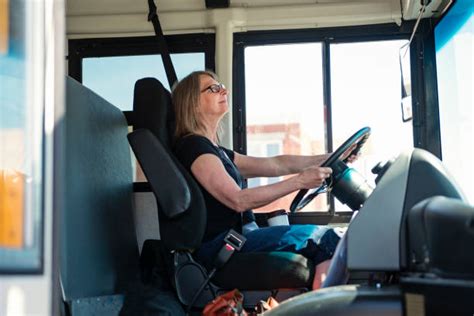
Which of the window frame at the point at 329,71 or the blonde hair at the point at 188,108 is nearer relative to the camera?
the blonde hair at the point at 188,108

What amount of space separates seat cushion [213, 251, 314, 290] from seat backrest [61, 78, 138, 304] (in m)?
0.44

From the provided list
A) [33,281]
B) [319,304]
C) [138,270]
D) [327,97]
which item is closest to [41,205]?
[33,281]

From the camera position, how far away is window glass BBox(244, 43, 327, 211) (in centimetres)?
292

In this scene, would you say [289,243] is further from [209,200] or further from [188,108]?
[188,108]

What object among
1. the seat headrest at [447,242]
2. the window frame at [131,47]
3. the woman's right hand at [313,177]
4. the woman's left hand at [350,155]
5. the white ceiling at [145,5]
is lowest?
the seat headrest at [447,242]

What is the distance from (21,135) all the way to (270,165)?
6.36 ft

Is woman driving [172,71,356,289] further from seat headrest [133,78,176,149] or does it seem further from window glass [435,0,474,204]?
window glass [435,0,474,204]

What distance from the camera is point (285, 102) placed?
292cm

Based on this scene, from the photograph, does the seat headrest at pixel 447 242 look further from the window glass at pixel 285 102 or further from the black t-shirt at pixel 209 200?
the window glass at pixel 285 102

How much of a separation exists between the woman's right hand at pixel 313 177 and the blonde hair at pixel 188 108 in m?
0.59

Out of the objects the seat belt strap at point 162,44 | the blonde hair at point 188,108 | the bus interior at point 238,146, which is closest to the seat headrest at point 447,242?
the bus interior at point 238,146

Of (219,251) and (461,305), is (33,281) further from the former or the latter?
(219,251)

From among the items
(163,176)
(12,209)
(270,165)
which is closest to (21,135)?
(12,209)

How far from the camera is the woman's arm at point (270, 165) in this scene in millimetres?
2832
